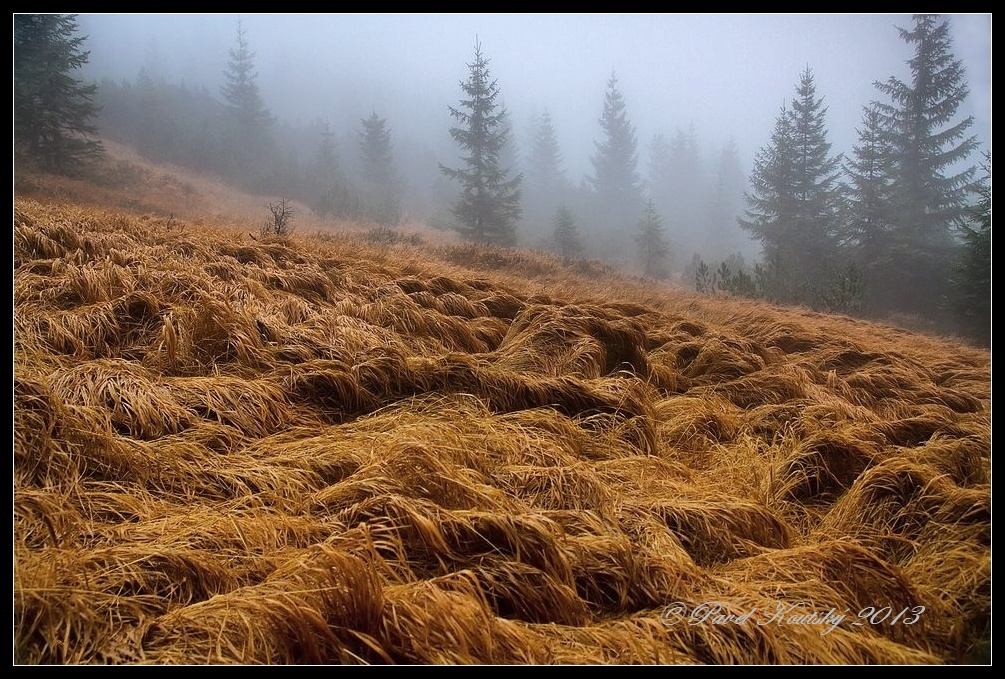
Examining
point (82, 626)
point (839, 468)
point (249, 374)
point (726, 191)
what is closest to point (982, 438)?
point (839, 468)

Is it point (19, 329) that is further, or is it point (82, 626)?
point (19, 329)

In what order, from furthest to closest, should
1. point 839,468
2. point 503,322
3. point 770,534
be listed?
point 503,322 < point 839,468 < point 770,534

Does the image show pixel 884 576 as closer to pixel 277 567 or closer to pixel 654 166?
pixel 277 567

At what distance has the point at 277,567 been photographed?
1.31m

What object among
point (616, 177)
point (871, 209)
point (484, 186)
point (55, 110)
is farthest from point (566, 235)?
point (55, 110)

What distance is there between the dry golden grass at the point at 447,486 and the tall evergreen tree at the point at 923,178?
1.87 m

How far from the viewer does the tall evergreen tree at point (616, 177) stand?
10688 millimetres

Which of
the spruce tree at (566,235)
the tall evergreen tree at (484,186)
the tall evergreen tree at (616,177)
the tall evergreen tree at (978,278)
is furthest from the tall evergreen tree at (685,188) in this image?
the tall evergreen tree at (978,278)

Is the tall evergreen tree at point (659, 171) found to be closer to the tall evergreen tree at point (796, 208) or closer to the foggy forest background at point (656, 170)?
the foggy forest background at point (656, 170)

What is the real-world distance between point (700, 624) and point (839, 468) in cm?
138

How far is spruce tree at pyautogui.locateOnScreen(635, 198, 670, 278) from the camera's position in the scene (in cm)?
868

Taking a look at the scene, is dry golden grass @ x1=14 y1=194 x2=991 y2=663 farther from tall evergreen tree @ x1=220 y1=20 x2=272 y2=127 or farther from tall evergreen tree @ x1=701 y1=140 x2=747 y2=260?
tall evergreen tree @ x1=220 y1=20 x2=272 y2=127

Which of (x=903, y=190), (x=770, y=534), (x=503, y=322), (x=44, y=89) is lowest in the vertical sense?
(x=770, y=534)

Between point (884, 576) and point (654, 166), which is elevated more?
point (654, 166)
